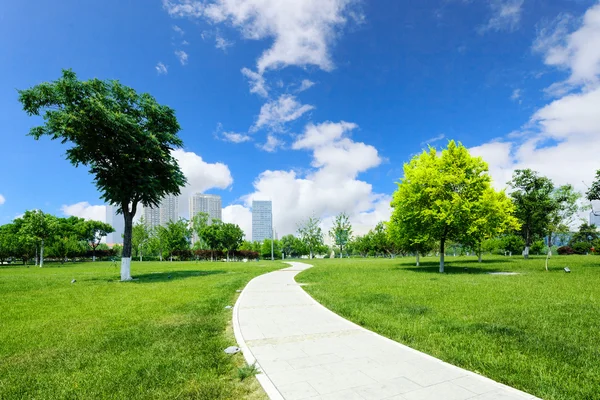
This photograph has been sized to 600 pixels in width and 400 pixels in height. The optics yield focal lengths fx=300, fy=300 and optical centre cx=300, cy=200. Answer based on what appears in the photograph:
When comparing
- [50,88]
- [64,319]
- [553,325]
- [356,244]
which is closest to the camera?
[553,325]

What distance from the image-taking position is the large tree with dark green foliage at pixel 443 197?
22812 mm

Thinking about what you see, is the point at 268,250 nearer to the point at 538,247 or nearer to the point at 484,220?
the point at 538,247

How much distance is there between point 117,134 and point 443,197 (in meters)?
24.5

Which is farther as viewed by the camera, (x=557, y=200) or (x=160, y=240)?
(x=160, y=240)

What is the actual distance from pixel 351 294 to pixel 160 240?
A: 2603 inches

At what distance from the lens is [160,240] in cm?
6875

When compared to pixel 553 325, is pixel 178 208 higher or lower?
higher

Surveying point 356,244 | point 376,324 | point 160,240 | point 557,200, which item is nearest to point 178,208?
point 160,240

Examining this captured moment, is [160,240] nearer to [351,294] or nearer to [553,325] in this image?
[351,294]

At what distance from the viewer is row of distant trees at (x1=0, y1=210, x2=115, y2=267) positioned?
43.5 metres

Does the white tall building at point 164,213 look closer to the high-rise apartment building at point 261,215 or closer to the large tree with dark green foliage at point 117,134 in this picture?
the high-rise apartment building at point 261,215

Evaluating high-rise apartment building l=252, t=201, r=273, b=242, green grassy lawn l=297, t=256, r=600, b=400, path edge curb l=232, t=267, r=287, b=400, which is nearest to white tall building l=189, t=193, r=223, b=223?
high-rise apartment building l=252, t=201, r=273, b=242

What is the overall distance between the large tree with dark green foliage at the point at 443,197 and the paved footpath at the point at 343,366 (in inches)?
709

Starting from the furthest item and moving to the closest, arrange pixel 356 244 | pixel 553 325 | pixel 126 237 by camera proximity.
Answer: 1. pixel 356 244
2. pixel 126 237
3. pixel 553 325
